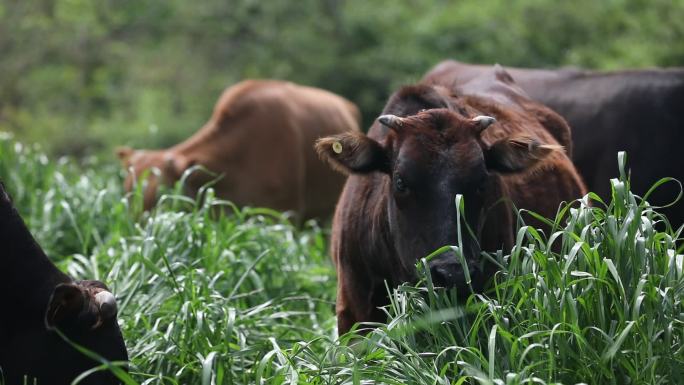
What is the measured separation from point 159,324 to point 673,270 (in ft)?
8.41

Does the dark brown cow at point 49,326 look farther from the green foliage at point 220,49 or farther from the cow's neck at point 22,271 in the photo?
the green foliage at point 220,49

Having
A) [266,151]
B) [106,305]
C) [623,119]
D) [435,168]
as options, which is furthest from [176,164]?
[106,305]

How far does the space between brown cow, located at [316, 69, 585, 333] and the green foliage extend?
9.40 metres

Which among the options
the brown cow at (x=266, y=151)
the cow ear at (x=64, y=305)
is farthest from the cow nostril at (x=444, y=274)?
the brown cow at (x=266, y=151)

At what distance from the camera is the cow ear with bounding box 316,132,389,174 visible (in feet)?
16.8

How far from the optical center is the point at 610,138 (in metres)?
8.27

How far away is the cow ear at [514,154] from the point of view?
5090 millimetres

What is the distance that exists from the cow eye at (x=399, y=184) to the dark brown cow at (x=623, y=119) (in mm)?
2872

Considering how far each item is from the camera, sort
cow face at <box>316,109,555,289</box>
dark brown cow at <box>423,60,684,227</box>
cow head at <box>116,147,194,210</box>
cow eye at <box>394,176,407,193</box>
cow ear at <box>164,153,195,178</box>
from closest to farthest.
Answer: cow face at <box>316,109,555,289</box> < cow eye at <box>394,176,407,193</box> < dark brown cow at <box>423,60,684,227</box> < cow head at <box>116,147,194,210</box> < cow ear at <box>164,153,195,178</box>

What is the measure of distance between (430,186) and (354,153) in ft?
1.53

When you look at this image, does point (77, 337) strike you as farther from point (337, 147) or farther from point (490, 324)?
point (490, 324)

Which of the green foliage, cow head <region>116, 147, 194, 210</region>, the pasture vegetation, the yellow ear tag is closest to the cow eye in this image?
the yellow ear tag

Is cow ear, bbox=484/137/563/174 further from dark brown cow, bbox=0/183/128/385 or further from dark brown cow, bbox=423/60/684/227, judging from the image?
dark brown cow, bbox=423/60/684/227

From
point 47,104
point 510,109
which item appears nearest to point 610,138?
point 510,109
